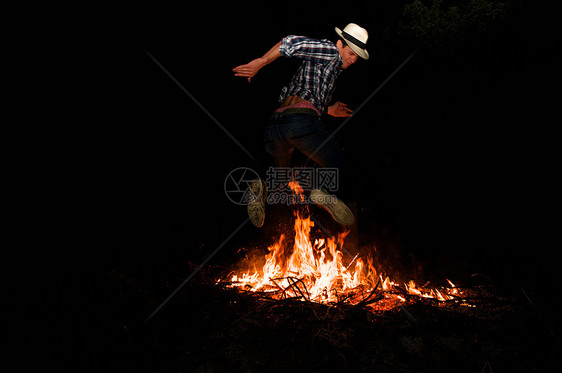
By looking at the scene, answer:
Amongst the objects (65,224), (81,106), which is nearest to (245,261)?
(65,224)

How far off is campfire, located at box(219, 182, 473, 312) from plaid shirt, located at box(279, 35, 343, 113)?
5.13 ft

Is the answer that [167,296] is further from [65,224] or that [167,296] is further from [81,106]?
[81,106]

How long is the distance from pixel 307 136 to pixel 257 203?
1.24m

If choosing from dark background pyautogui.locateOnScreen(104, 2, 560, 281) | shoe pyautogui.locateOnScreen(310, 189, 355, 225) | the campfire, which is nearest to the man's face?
shoe pyautogui.locateOnScreen(310, 189, 355, 225)

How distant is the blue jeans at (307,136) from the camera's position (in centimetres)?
348

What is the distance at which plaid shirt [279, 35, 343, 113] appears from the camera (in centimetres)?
322

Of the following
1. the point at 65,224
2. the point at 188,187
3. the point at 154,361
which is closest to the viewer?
the point at 154,361

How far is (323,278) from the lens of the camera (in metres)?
3.97

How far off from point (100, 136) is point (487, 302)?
6096 mm

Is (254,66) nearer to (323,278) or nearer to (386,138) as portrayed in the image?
(323,278)

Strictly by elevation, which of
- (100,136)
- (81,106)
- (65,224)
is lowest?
(65,224)

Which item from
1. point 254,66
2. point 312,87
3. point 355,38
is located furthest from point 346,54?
point 254,66

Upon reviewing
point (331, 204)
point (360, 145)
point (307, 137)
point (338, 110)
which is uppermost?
point (338, 110)

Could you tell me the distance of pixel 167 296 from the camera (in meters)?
3.37
